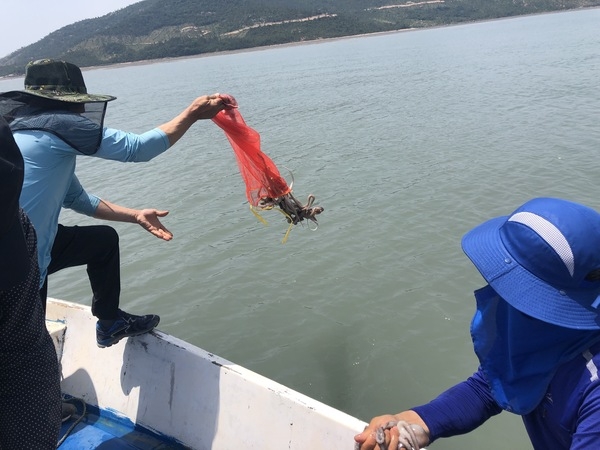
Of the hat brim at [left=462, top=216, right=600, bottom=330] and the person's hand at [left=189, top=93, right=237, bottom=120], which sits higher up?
the person's hand at [left=189, top=93, right=237, bottom=120]

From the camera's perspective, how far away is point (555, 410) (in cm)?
145

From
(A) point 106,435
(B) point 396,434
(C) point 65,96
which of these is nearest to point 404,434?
(B) point 396,434

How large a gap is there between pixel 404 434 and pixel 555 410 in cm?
52

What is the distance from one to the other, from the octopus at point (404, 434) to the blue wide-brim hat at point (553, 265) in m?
0.67

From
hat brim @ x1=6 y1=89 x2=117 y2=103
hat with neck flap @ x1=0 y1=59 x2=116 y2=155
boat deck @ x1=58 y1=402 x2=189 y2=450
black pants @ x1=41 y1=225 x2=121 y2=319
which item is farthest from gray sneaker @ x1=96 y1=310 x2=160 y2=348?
hat brim @ x1=6 y1=89 x2=117 y2=103

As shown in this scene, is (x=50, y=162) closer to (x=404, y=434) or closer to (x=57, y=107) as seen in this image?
(x=57, y=107)

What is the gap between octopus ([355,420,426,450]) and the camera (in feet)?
5.62

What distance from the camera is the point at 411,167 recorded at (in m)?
10.1

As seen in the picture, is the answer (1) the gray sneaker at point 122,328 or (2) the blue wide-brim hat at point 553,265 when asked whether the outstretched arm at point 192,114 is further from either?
(2) the blue wide-brim hat at point 553,265

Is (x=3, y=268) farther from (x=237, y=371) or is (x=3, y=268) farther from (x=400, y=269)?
(x=400, y=269)

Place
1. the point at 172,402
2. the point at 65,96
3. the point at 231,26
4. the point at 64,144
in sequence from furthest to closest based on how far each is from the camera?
the point at 231,26, the point at 172,402, the point at 65,96, the point at 64,144

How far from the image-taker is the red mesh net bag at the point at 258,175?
3670 millimetres

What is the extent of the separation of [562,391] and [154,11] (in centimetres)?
17183

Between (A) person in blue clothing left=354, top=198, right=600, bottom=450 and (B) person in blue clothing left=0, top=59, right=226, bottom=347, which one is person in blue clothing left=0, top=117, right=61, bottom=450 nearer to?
(B) person in blue clothing left=0, top=59, right=226, bottom=347
